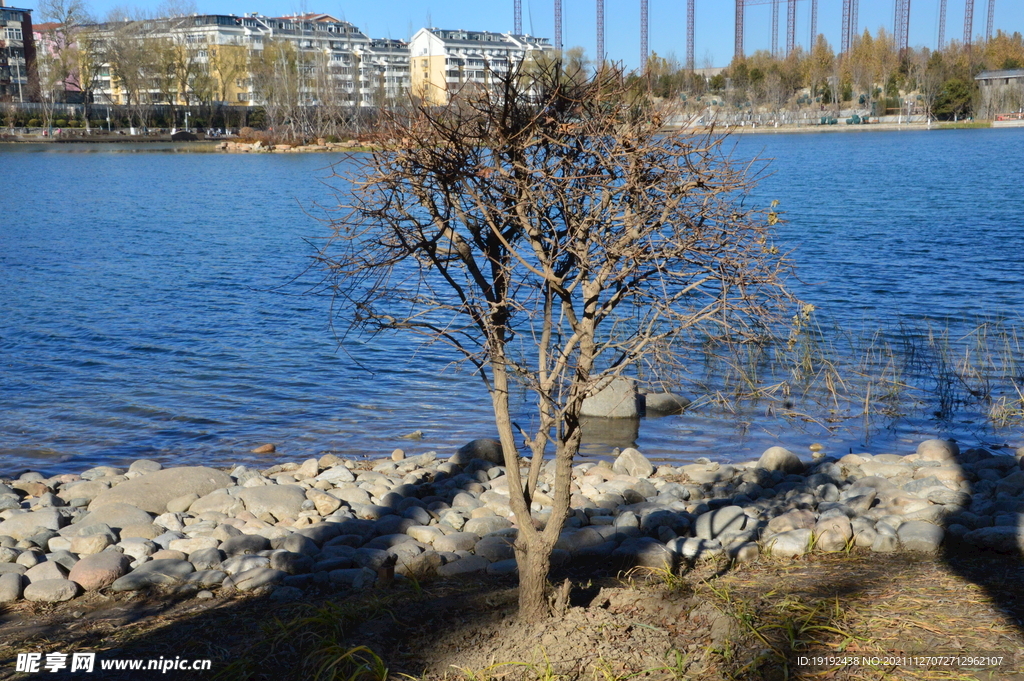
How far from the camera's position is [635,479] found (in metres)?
7.86

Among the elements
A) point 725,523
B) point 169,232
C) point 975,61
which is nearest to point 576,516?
point 725,523

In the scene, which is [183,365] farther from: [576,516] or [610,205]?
[610,205]

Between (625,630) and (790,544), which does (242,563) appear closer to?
(625,630)

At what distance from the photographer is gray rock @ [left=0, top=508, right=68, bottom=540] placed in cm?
662

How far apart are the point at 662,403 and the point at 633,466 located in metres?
2.93

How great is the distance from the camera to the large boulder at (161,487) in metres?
7.49

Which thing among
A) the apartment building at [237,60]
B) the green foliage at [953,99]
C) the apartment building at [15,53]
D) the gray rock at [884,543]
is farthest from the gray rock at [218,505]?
the apartment building at [15,53]

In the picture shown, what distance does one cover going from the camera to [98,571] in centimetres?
541

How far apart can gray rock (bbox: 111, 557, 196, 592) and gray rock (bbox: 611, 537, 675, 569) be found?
2688 millimetres

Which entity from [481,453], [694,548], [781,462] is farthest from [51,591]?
[781,462]

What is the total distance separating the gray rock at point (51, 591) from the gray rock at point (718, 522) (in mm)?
3953

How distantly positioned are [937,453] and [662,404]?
11.4 feet

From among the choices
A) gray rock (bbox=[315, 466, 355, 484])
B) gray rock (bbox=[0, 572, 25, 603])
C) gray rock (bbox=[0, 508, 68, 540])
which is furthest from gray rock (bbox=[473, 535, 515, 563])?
gray rock (bbox=[0, 508, 68, 540])

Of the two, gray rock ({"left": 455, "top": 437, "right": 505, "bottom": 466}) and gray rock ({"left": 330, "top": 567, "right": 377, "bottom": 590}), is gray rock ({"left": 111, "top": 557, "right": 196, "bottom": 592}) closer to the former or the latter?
gray rock ({"left": 330, "top": 567, "right": 377, "bottom": 590})
